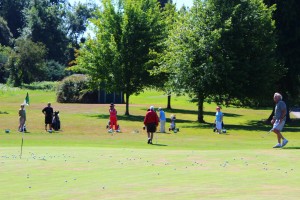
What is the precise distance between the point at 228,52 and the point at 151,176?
129ft

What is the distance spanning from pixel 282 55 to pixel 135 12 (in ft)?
47.8

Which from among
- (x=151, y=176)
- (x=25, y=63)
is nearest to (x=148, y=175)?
(x=151, y=176)

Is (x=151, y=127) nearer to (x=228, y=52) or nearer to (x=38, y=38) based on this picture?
(x=228, y=52)

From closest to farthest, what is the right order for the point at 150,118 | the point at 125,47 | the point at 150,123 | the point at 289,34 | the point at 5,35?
the point at 150,123 → the point at 150,118 → the point at 289,34 → the point at 125,47 → the point at 5,35

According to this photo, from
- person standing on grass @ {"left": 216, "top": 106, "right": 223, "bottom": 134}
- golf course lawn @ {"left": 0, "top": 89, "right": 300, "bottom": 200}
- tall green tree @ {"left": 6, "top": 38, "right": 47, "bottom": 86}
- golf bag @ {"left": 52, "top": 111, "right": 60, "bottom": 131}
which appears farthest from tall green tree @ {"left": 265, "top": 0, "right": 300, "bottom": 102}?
tall green tree @ {"left": 6, "top": 38, "right": 47, "bottom": 86}

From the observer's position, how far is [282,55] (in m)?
58.9

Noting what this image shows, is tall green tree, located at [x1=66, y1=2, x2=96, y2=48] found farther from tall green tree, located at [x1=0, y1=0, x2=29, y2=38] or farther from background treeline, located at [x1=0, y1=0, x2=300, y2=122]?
Answer: background treeline, located at [x1=0, y1=0, x2=300, y2=122]

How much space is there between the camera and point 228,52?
5394 cm

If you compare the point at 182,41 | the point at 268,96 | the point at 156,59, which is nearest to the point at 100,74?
the point at 156,59

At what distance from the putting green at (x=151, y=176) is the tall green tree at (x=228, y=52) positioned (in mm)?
32778

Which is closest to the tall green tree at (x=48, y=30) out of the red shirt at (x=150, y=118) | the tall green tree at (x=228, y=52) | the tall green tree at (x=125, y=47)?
the tall green tree at (x=125, y=47)

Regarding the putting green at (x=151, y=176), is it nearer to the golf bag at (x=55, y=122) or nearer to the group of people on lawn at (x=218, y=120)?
the group of people on lawn at (x=218, y=120)

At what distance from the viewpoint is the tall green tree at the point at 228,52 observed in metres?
53.7

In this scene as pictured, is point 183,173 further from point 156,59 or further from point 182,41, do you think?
point 156,59
